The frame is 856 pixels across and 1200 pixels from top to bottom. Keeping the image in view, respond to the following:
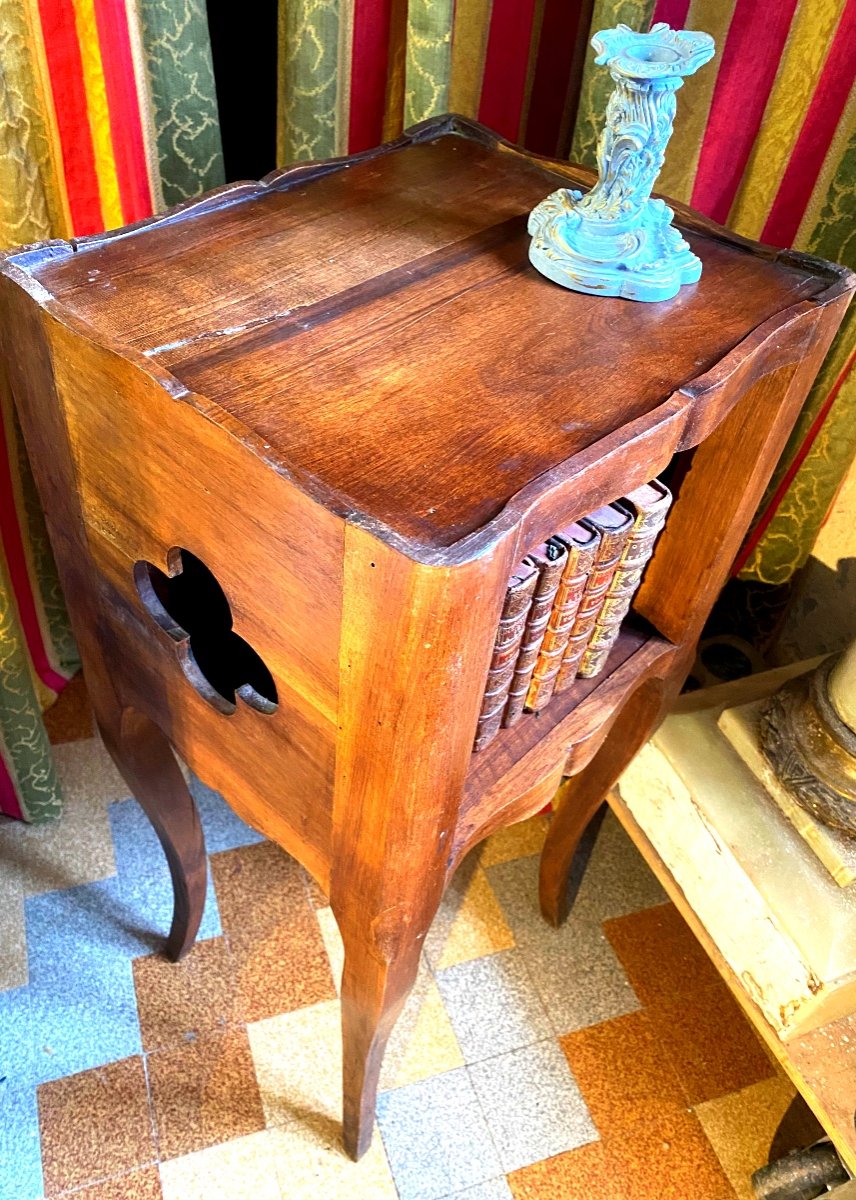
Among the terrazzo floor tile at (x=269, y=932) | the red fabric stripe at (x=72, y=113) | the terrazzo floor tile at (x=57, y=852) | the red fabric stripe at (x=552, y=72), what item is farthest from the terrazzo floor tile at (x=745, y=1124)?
the red fabric stripe at (x=72, y=113)

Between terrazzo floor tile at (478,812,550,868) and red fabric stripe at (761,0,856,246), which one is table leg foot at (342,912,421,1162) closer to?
terrazzo floor tile at (478,812,550,868)

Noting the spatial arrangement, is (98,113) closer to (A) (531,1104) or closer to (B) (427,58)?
(B) (427,58)

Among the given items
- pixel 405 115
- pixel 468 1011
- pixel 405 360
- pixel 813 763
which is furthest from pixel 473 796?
pixel 405 115

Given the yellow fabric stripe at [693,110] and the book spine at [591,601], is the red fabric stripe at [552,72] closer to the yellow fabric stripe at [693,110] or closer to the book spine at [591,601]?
the yellow fabric stripe at [693,110]

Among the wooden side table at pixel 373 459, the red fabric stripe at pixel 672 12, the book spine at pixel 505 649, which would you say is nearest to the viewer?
the wooden side table at pixel 373 459

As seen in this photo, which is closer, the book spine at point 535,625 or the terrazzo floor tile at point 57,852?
the book spine at point 535,625

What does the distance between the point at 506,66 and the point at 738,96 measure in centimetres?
27

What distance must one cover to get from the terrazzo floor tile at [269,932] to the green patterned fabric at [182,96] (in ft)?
3.01

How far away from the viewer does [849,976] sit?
3.39 ft

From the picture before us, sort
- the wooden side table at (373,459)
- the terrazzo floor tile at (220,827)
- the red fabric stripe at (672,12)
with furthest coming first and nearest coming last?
the terrazzo floor tile at (220,827), the red fabric stripe at (672,12), the wooden side table at (373,459)

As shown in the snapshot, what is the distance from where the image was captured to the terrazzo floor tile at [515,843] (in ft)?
5.00

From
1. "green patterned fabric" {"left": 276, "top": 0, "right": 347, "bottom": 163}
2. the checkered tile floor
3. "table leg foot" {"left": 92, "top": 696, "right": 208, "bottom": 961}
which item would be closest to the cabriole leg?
"table leg foot" {"left": 92, "top": 696, "right": 208, "bottom": 961}

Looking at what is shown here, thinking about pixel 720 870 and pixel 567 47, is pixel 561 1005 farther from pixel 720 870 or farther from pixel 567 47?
pixel 567 47

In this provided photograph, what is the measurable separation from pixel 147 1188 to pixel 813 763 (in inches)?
35.7
